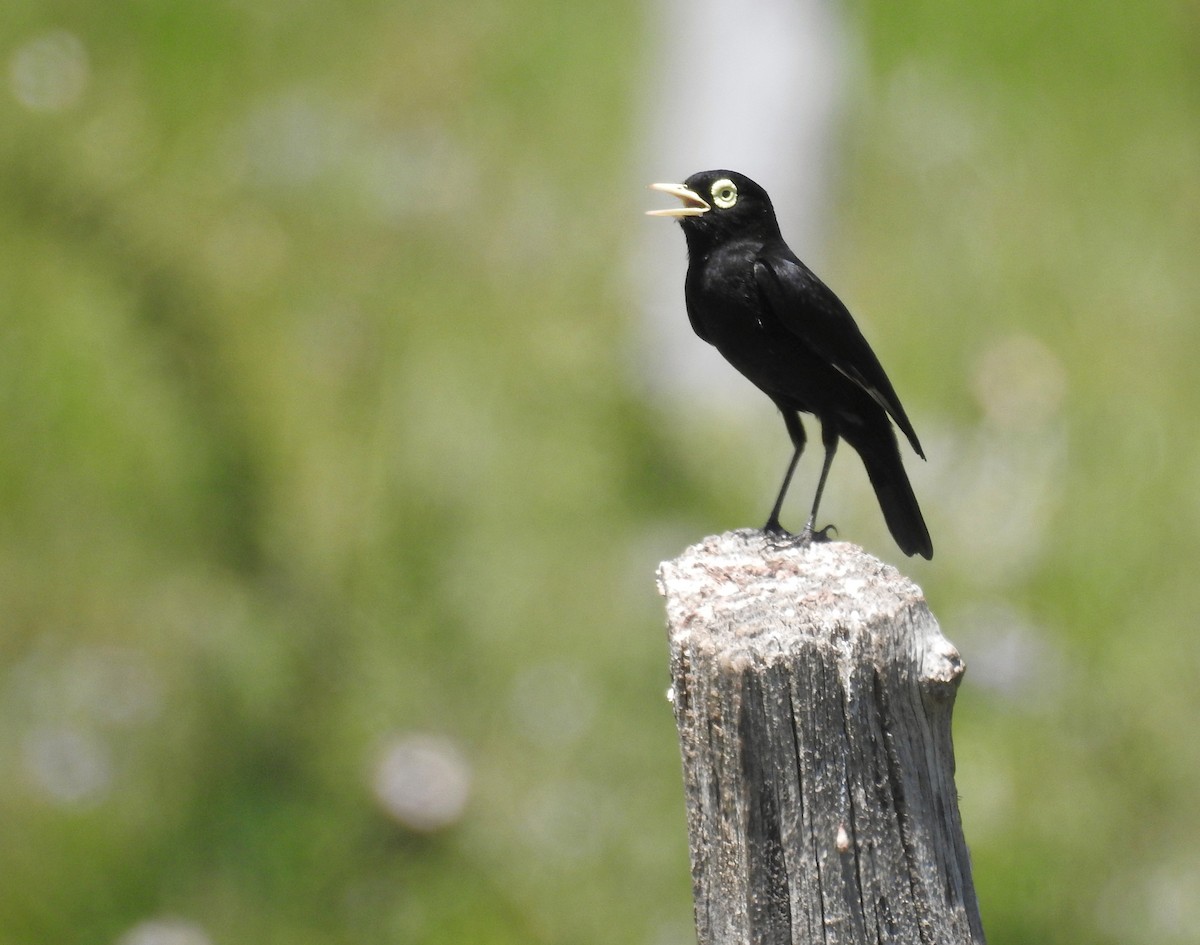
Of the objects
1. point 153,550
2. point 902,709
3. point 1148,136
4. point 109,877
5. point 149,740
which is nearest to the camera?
point 902,709

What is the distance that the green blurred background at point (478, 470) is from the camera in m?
4.71

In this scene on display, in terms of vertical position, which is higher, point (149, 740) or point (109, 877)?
point (149, 740)

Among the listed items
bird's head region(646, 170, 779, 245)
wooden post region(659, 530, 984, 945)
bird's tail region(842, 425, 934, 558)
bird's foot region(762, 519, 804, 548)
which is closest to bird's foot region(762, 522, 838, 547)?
bird's foot region(762, 519, 804, 548)

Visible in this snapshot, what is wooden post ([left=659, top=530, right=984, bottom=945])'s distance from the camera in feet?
6.39

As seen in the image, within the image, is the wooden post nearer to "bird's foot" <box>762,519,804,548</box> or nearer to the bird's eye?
"bird's foot" <box>762,519,804,548</box>

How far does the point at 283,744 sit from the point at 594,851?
1350mm

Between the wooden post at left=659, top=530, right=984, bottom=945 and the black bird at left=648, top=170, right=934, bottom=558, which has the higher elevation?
the black bird at left=648, top=170, right=934, bottom=558

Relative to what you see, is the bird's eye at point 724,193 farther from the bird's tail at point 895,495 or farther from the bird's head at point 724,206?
the bird's tail at point 895,495

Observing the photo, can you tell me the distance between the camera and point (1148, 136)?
8.97 meters

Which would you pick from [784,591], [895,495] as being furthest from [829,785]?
[895,495]

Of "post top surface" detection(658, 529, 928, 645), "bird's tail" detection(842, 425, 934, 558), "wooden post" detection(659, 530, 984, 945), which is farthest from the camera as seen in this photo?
"bird's tail" detection(842, 425, 934, 558)

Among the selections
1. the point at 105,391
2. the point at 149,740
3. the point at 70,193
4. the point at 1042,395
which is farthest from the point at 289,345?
the point at 1042,395

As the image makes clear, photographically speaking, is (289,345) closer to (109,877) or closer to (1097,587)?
(109,877)

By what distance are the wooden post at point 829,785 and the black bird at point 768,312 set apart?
4.14 ft
